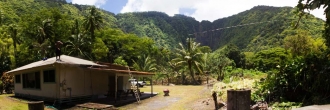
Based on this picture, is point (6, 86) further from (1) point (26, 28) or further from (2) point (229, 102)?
(2) point (229, 102)

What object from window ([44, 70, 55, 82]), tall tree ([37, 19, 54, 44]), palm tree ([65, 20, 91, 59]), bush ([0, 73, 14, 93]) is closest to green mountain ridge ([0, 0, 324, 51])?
tall tree ([37, 19, 54, 44])

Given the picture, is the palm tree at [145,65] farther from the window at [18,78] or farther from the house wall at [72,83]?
the house wall at [72,83]

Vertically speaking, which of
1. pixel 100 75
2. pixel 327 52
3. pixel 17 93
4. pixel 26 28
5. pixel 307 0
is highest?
pixel 26 28

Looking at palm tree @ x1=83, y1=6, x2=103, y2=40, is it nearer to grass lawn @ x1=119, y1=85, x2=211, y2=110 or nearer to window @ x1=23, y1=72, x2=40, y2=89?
window @ x1=23, y1=72, x2=40, y2=89

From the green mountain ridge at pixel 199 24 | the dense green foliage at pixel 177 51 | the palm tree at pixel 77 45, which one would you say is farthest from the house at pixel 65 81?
the green mountain ridge at pixel 199 24

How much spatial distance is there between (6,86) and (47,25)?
577 inches

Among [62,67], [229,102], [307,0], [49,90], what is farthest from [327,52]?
[49,90]

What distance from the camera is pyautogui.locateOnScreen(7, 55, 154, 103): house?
15812 millimetres

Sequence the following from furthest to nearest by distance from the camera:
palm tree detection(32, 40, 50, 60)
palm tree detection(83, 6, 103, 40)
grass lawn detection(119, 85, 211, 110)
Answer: palm tree detection(83, 6, 103, 40) → palm tree detection(32, 40, 50, 60) → grass lawn detection(119, 85, 211, 110)

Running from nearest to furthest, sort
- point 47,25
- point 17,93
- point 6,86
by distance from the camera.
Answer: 1. point 17,93
2. point 6,86
3. point 47,25

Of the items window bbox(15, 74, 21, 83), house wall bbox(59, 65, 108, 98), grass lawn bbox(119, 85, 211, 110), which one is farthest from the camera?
window bbox(15, 74, 21, 83)

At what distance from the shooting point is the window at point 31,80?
707 inches

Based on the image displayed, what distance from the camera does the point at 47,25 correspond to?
1515 inches

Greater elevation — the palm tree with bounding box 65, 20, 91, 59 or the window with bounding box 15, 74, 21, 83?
the palm tree with bounding box 65, 20, 91, 59
